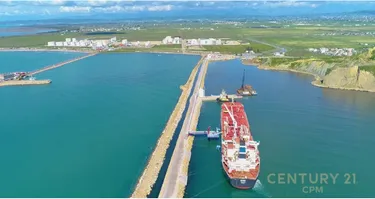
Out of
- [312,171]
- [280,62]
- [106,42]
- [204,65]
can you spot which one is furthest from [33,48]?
[312,171]

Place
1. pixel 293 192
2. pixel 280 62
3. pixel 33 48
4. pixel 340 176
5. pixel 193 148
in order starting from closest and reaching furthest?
pixel 293 192 < pixel 340 176 < pixel 193 148 < pixel 280 62 < pixel 33 48

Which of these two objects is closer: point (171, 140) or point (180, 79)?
point (171, 140)

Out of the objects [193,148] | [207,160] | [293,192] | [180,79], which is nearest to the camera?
[293,192]

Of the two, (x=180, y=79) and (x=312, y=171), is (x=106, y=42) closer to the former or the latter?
(x=180, y=79)

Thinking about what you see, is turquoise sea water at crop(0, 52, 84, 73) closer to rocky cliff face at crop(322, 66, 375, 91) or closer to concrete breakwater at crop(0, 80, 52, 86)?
concrete breakwater at crop(0, 80, 52, 86)

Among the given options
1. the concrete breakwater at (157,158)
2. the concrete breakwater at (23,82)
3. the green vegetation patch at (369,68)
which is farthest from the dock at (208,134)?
the concrete breakwater at (23,82)
